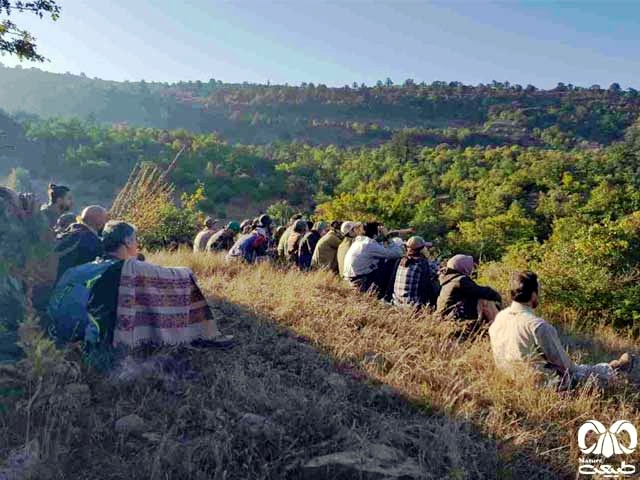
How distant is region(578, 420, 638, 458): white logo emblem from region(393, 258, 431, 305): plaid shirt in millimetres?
2304

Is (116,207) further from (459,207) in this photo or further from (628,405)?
(459,207)

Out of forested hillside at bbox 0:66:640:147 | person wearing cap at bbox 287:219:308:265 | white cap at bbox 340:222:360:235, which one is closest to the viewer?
white cap at bbox 340:222:360:235

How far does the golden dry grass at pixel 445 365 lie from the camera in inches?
106

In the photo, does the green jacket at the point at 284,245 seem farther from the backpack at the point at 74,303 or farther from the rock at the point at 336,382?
the rock at the point at 336,382

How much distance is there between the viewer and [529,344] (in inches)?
131

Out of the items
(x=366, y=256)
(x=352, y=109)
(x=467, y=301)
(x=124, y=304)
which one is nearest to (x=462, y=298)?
(x=467, y=301)

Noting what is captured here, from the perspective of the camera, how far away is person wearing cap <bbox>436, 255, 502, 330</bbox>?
4.51 m

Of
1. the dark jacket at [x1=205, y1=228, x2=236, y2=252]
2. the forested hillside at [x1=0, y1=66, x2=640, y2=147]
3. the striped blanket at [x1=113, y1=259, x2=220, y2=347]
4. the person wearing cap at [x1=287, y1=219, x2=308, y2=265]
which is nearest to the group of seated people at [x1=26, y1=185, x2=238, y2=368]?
the striped blanket at [x1=113, y1=259, x2=220, y2=347]

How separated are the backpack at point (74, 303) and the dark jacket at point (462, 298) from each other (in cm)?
278

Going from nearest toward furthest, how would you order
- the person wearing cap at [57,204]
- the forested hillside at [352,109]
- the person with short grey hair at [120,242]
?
the person with short grey hair at [120,242], the person wearing cap at [57,204], the forested hillside at [352,109]

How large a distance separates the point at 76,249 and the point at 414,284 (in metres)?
3.03

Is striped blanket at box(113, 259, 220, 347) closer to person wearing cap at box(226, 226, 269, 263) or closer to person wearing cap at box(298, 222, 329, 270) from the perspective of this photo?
person wearing cap at box(226, 226, 269, 263)

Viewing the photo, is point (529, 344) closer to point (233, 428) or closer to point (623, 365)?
point (623, 365)

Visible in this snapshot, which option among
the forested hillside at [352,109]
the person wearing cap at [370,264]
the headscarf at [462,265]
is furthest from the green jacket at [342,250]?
the forested hillside at [352,109]
